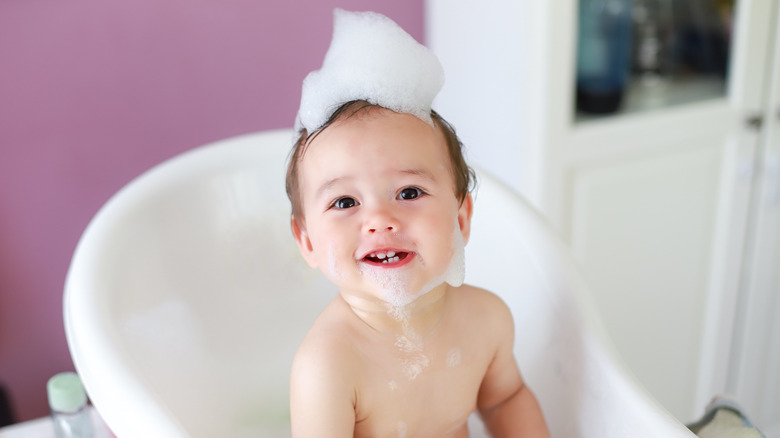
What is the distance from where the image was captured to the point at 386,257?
769 mm

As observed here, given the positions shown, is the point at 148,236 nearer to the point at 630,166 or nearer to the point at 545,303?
the point at 545,303

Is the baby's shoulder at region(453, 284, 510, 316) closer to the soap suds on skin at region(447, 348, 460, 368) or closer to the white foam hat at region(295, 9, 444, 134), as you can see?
the soap suds on skin at region(447, 348, 460, 368)

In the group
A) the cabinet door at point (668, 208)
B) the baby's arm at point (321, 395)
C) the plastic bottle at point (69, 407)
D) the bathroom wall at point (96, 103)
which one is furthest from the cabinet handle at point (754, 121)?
the plastic bottle at point (69, 407)

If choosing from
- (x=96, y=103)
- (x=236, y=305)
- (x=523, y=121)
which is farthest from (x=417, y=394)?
(x=96, y=103)

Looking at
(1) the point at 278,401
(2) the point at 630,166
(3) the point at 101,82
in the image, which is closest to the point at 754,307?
(2) the point at 630,166

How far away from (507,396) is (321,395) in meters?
0.27

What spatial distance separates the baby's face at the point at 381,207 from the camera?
0.76 m

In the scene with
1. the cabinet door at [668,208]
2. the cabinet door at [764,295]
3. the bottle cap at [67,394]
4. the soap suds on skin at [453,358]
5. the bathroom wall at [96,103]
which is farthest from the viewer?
the cabinet door at [764,295]

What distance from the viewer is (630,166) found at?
147cm

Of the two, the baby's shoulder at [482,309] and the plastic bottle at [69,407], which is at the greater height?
the baby's shoulder at [482,309]

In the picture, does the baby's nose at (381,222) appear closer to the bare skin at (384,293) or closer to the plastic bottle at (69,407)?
the bare skin at (384,293)

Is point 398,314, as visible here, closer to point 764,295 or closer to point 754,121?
point 754,121

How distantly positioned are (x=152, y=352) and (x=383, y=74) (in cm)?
45

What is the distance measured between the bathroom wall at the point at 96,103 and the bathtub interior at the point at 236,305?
0.75 ft
